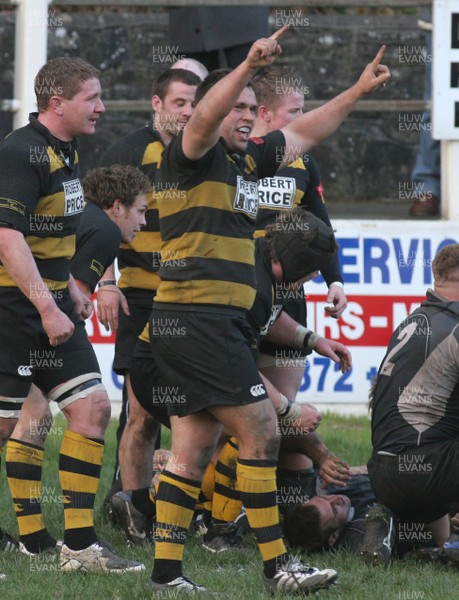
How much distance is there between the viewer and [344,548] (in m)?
5.77

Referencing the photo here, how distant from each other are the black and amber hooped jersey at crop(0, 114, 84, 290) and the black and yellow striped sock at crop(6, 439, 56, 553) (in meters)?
0.86

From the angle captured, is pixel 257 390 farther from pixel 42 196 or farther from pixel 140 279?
pixel 140 279

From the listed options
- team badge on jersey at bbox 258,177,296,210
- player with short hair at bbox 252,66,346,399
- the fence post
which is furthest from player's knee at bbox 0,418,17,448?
the fence post

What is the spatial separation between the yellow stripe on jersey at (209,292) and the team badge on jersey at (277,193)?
5.71ft

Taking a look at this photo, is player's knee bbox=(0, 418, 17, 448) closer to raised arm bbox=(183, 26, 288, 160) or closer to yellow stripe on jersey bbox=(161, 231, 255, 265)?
yellow stripe on jersey bbox=(161, 231, 255, 265)

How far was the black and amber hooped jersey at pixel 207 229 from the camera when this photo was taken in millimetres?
4656

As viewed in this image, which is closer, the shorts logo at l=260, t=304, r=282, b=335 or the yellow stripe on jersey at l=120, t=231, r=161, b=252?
the shorts logo at l=260, t=304, r=282, b=335

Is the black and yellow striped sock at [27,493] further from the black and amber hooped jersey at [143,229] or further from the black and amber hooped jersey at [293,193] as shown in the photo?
the black and amber hooped jersey at [293,193]

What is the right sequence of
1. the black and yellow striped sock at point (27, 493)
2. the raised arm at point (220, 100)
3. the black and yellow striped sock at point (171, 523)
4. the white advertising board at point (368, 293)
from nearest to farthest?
1. the raised arm at point (220, 100)
2. the black and yellow striped sock at point (171, 523)
3. the black and yellow striped sock at point (27, 493)
4. the white advertising board at point (368, 293)

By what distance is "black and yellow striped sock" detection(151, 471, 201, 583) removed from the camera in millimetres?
4770

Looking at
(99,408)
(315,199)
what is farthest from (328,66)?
(99,408)

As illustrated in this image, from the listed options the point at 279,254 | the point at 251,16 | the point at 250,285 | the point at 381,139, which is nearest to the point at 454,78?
the point at 251,16

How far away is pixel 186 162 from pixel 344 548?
2156mm

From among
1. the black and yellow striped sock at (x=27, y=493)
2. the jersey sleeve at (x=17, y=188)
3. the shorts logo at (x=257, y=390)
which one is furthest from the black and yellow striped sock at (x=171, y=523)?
the jersey sleeve at (x=17, y=188)
